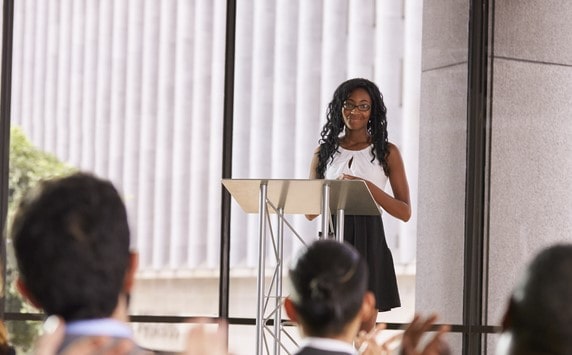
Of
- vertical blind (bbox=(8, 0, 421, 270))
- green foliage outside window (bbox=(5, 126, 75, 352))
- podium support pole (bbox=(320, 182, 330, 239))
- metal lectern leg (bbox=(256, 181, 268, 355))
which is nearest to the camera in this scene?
podium support pole (bbox=(320, 182, 330, 239))

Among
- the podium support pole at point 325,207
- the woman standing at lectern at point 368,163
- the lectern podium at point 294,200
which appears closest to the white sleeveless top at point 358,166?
the woman standing at lectern at point 368,163

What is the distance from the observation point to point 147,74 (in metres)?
6.69

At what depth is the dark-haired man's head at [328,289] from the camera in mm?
2195

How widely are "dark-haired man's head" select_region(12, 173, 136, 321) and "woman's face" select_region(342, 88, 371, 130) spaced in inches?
146

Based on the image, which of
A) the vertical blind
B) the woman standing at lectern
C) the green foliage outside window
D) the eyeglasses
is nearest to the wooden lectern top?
A: the woman standing at lectern

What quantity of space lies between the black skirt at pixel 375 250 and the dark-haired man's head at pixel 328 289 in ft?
10.1

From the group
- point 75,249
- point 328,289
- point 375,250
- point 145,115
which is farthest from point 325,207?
point 75,249

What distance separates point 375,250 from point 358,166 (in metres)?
0.48

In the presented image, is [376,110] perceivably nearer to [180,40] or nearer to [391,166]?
[391,166]

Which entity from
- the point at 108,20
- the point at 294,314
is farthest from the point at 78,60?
the point at 294,314

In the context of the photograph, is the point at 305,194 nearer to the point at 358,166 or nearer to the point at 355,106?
the point at 358,166

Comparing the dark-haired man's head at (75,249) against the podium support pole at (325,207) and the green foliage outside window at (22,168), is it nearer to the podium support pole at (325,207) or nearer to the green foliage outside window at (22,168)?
the podium support pole at (325,207)

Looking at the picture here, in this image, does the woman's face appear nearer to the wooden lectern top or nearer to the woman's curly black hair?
the woman's curly black hair

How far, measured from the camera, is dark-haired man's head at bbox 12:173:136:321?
1505 millimetres
